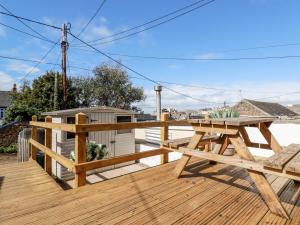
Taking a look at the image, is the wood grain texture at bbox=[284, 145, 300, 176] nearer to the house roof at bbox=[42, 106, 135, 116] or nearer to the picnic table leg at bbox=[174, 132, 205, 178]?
the picnic table leg at bbox=[174, 132, 205, 178]

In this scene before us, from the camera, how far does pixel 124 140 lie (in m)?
13.3

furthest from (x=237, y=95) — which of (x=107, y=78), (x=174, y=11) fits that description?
(x=174, y=11)

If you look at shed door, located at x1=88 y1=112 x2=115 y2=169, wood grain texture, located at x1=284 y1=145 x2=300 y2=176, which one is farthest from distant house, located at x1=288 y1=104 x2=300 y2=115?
wood grain texture, located at x1=284 y1=145 x2=300 y2=176

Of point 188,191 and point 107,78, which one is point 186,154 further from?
point 107,78

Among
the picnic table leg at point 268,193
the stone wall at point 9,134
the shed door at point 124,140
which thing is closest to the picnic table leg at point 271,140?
the picnic table leg at point 268,193

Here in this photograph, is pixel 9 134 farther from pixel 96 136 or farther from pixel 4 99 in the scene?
pixel 4 99

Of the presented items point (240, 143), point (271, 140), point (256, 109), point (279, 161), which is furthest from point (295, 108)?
point (279, 161)

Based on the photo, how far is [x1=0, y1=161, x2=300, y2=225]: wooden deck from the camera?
2.18 metres

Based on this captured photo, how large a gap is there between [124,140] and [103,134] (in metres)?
1.45

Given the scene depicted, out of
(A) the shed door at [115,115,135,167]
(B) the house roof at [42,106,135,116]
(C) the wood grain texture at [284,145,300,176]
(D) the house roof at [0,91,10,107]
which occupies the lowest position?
(A) the shed door at [115,115,135,167]

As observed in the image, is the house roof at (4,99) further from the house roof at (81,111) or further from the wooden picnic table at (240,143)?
the wooden picnic table at (240,143)

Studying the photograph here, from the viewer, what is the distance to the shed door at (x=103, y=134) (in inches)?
467

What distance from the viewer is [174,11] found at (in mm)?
11977

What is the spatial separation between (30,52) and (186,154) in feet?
69.3
